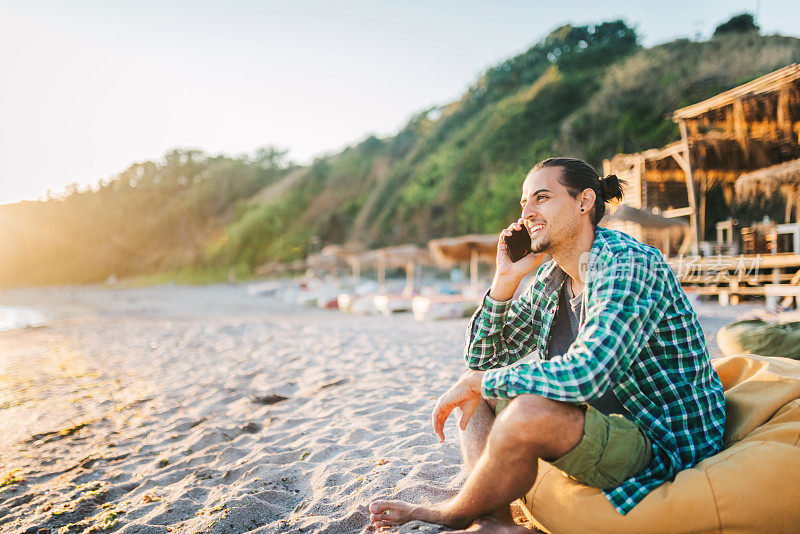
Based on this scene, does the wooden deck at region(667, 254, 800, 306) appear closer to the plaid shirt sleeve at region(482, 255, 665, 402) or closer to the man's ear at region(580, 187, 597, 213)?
the man's ear at region(580, 187, 597, 213)

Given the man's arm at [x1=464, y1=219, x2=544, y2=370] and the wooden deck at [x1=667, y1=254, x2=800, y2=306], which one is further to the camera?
the wooden deck at [x1=667, y1=254, x2=800, y2=306]

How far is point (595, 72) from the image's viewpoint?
2625 cm

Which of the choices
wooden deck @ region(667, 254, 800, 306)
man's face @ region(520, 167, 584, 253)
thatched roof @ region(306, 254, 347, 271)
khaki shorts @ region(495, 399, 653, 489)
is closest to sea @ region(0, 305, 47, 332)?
thatched roof @ region(306, 254, 347, 271)

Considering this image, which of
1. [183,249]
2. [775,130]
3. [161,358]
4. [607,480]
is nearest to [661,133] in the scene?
[775,130]

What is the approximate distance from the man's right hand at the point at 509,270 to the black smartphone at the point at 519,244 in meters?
0.02

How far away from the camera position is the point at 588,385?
1.32 metres

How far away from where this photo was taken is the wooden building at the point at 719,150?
947 cm

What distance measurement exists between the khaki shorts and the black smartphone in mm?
701

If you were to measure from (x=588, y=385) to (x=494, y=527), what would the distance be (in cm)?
61

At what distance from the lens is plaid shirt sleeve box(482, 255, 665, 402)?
4.37 ft

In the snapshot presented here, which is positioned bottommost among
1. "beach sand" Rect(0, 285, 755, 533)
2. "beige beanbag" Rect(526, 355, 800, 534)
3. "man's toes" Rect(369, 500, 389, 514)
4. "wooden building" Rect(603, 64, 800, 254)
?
"beach sand" Rect(0, 285, 755, 533)

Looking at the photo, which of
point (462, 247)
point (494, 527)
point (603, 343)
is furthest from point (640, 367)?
point (462, 247)

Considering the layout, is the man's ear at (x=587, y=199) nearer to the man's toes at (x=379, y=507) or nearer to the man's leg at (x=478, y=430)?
the man's leg at (x=478, y=430)

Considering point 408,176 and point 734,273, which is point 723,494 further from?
point 408,176
